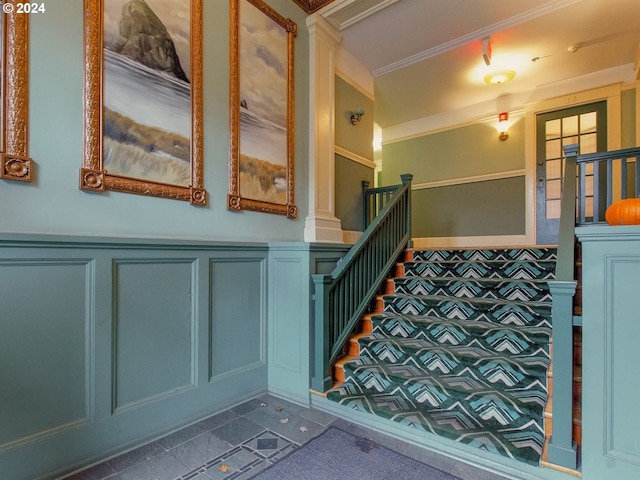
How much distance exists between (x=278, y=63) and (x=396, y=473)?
9.83ft

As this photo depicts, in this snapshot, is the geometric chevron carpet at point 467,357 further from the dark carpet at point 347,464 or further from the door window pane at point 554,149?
the door window pane at point 554,149

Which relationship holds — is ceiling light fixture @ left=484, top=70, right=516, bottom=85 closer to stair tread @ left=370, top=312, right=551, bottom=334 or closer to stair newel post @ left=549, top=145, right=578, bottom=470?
stair tread @ left=370, top=312, right=551, bottom=334

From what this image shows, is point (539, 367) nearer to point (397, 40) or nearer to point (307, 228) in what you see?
point (307, 228)

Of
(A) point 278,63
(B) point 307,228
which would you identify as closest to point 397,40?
(A) point 278,63

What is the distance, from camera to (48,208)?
1555 mm

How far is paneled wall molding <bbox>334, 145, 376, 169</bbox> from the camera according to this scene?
3.47 m

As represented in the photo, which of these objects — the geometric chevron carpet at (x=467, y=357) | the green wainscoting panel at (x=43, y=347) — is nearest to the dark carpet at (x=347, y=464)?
the geometric chevron carpet at (x=467, y=357)

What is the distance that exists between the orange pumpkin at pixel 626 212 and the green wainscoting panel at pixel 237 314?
2300mm

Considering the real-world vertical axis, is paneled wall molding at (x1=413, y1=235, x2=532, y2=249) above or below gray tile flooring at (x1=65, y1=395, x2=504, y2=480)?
above

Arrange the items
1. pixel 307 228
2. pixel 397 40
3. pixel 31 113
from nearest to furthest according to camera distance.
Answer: pixel 31 113 → pixel 307 228 → pixel 397 40

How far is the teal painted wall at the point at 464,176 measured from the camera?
473 cm

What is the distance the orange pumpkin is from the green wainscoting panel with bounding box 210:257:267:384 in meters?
2.30

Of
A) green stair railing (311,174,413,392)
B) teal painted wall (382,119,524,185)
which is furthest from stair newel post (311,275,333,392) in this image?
teal painted wall (382,119,524,185)

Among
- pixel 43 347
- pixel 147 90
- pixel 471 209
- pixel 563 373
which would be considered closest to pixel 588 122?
pixel 471 209
